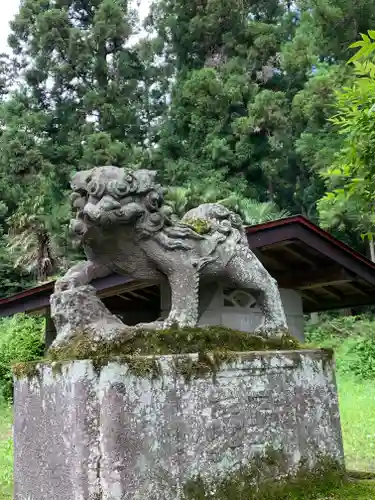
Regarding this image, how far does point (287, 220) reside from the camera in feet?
21.1

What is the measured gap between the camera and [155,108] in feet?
84.9

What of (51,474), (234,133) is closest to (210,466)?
(51,474)

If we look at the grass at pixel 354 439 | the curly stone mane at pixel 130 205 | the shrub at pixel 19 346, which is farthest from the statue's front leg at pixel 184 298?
the shrub at pixel 19 346

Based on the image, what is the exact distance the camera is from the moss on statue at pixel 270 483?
2838mm

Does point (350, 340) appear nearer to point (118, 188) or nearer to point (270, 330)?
point (270, 330)

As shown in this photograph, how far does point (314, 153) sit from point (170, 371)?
16.4 m

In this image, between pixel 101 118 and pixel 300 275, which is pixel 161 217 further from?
pixel 101 118

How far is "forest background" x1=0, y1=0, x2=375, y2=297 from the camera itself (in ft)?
67.5

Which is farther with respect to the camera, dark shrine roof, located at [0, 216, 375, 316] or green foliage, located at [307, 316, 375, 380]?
green foliage, located at [307, 316, 375, 380]

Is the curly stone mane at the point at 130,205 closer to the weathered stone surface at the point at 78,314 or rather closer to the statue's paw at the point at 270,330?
the weathered stone surface at the point at 78,314

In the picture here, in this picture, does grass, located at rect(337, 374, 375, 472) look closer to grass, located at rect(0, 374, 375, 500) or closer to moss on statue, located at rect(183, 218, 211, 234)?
grass, located at rect(0, 374, 375, 500)

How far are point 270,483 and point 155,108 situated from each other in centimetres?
2416

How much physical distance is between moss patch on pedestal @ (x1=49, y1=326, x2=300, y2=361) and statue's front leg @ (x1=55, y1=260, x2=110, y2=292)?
1.23ft

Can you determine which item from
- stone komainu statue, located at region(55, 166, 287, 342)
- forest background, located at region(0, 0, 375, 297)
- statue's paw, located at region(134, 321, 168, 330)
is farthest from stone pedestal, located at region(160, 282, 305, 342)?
forest background, located at region(0, 0, 375, 297)
